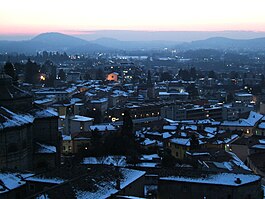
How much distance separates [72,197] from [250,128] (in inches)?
1138

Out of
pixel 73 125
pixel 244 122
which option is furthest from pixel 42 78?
pixel 244 122

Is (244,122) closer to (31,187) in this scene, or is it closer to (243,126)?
(243,126)

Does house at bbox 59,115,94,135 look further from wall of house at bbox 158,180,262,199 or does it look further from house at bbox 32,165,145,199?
wall of house at bbox 158,180,262,199

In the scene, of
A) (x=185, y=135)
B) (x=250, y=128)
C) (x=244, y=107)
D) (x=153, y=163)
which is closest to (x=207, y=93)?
(x=244, y=107)

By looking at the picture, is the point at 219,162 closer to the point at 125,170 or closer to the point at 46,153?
the point at 125,170

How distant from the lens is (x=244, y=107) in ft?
189

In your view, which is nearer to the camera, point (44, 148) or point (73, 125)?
point (44, 148)

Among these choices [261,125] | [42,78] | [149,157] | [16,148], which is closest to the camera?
[16,148]

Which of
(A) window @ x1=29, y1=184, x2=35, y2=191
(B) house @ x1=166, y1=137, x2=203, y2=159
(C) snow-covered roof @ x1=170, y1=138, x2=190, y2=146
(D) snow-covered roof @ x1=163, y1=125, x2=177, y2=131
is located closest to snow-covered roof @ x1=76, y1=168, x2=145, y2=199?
(A) window @ x1=29, y1=184, x2=35, y2=191

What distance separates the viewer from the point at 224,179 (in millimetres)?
19641

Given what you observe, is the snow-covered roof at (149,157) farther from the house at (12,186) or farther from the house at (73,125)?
the house at (73,125)

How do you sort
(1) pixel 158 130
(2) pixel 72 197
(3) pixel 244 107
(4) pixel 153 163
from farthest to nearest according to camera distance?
(3) pixel 244 107 < (1) pixel 158 130 < (4) pixel 153 163 < (2) pixel 72 197

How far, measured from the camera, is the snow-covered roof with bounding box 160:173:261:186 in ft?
63.5

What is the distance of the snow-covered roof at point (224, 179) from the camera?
19359 mm
